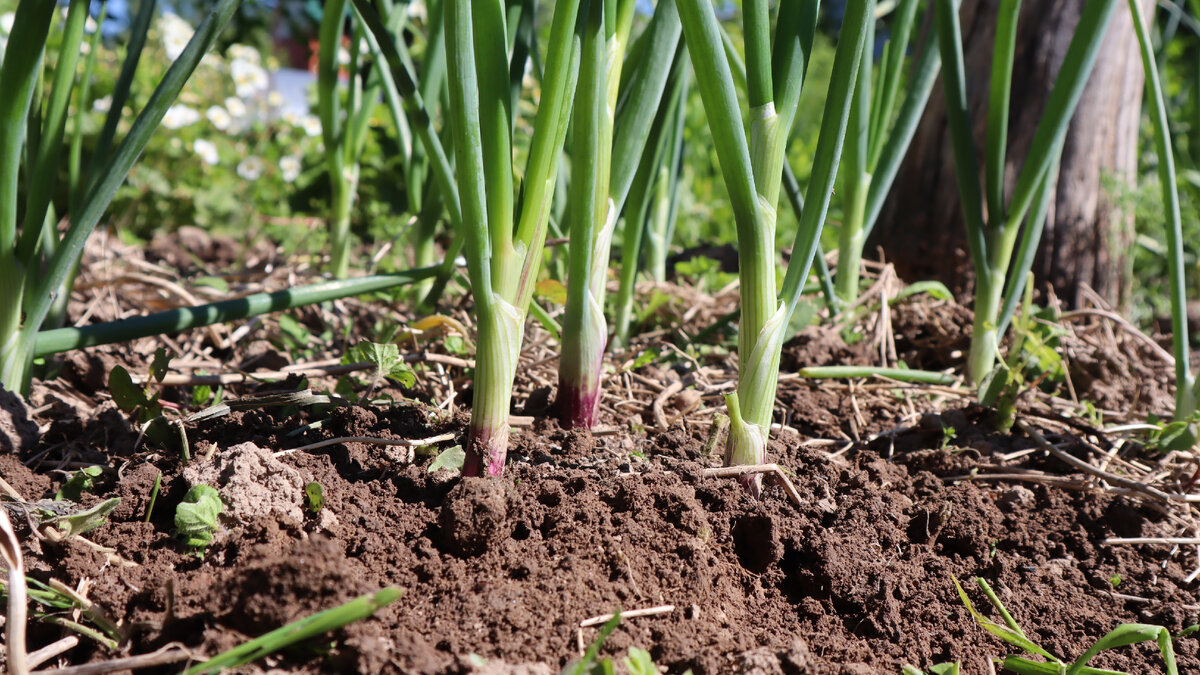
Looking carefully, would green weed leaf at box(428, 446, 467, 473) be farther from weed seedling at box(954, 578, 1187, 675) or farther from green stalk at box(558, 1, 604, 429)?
weed seedling at box(954, 578, 1187, 675)

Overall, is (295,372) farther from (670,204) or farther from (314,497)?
(670,204)

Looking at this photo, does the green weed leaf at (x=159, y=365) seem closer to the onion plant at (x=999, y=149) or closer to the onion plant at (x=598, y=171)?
the onion plant at (x=598, y=171)

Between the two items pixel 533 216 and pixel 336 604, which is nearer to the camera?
pixel 336 604

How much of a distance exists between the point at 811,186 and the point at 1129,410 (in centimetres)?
92

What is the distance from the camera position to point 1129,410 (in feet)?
4.83

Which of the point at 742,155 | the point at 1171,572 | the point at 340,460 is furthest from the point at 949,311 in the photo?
the point at 340,460

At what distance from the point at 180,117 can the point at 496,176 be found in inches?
89.1

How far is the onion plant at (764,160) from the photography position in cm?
86

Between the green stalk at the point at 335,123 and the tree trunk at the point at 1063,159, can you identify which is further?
the tree trunk at the point at 1063,159

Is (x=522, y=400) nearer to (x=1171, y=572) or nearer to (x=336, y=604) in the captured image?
(x=336, y=604)

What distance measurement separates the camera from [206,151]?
2617 millimetres

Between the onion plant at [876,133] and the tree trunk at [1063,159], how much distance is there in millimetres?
445

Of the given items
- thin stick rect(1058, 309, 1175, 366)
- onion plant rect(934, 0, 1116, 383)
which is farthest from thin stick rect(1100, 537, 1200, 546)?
thin stick rect(1058, 309, 1175, 366)

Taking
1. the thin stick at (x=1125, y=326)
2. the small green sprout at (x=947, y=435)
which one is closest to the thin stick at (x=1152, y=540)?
the small green sprout at (x=947, y=435)
